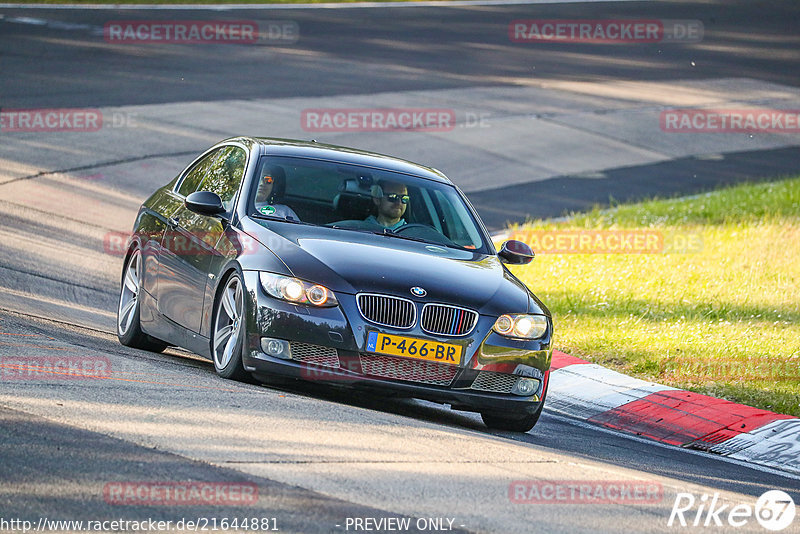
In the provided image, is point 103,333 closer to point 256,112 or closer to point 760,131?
point 256,112

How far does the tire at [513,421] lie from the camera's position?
8.18 m

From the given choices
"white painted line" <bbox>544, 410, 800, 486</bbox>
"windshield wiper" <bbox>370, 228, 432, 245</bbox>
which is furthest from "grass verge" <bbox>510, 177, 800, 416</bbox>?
"windshield wiper" <bbox>370, 228, 432, 245</bbox>

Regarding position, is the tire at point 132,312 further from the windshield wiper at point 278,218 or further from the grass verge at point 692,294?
the grass verge at point 692,294

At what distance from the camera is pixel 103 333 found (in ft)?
33.8

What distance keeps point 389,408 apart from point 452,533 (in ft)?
10.1

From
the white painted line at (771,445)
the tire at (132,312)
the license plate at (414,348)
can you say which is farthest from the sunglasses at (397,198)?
the white painted line at (771,445)

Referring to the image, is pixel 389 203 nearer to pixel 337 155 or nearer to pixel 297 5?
pixel 337 155

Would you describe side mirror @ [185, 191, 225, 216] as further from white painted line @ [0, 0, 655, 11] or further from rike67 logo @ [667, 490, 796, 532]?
white painted line @ [0, 0, 655, 11]

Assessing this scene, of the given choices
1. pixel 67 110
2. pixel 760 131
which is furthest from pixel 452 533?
pixel 760 131

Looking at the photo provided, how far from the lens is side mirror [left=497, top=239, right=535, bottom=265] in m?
9.00

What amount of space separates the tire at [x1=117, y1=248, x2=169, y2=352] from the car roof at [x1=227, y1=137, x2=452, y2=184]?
133 cm

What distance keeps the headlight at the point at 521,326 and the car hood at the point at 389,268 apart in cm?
5

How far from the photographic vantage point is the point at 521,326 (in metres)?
7.94

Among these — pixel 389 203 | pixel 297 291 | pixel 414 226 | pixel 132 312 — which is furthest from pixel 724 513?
pixel 132 312
